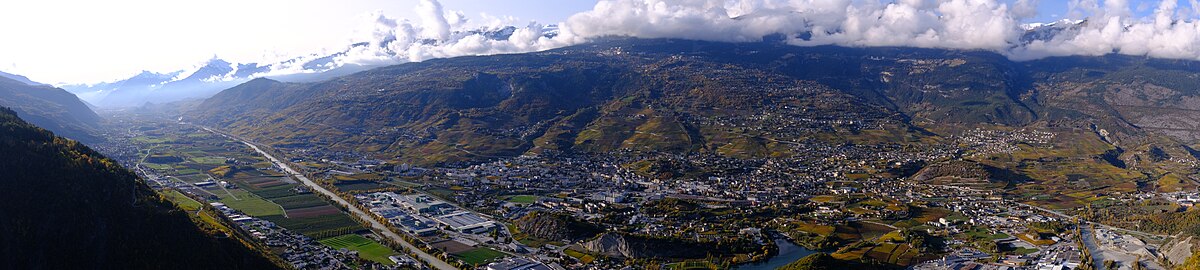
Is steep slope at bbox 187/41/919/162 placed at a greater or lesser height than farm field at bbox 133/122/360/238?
lesser

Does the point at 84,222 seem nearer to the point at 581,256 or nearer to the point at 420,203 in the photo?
the point at 581,256

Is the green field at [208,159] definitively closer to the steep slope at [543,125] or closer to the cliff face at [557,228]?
the steep slope at [543,125]

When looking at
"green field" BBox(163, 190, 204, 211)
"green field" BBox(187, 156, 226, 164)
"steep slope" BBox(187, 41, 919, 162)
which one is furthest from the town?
"steep slope" BBox(187, 41, 919, 162)

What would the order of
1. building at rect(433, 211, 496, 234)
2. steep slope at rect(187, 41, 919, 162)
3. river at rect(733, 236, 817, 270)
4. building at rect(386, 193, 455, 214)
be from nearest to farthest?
river at rect(733, 236, 817, 270) → building at rect(433, 211, 496, 234) → building at rect(386, 193, 455, 214) → steep slope at rect(187, 41, 919, 162)

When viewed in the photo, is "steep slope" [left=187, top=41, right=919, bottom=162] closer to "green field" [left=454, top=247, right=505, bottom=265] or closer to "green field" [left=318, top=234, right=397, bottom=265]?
"green field" [left=318, top=234, right=397, bottom=265]

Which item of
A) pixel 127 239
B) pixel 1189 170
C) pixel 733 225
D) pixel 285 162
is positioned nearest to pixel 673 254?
pixel 733 225

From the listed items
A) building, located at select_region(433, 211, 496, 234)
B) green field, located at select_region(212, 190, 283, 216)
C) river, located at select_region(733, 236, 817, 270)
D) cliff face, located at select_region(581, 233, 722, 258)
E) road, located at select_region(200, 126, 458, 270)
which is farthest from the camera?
green field, located at select_region(212, 190, 283, 216)

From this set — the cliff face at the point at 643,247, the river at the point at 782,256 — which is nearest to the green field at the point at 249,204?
the cliff face at the point at 643,247
